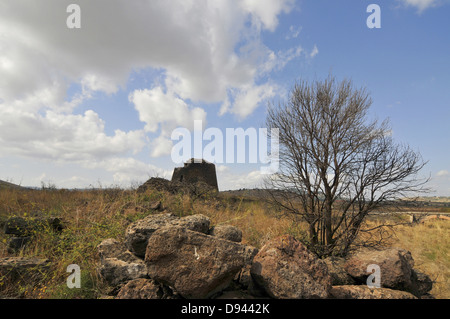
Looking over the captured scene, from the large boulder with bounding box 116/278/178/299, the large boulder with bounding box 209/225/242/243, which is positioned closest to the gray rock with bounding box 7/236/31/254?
the large boulder with bounding box 116/278/178/299

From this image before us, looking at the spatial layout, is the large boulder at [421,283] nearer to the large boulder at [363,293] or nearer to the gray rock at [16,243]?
the large boulder at [363,293]

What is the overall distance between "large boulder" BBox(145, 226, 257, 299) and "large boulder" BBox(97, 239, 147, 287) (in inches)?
23.5

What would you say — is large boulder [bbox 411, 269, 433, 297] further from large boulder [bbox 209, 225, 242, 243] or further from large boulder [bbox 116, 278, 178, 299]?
large boulder [bbox 116, 278, 178, 299]

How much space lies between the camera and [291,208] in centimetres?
627

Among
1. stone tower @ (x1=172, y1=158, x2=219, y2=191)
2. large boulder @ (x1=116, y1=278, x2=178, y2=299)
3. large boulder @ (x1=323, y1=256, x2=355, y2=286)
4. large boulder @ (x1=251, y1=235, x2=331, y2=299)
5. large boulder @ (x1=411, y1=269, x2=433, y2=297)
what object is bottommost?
large boulder @ (x1=411, y1=269, x2=433, y2=297)

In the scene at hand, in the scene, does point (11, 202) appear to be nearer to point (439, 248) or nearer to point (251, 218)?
point (251, 218)

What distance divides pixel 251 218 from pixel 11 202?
27.6 ft

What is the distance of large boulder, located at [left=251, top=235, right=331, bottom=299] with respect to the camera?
2832 mm

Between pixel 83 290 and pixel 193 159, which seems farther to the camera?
pixel 193 159

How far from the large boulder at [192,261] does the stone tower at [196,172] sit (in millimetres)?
12415

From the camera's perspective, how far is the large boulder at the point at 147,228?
3.70 meters

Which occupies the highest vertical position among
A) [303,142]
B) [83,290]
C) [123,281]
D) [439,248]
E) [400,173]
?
[303,142]

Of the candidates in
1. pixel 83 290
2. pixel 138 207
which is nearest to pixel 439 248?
pixel 138 207
